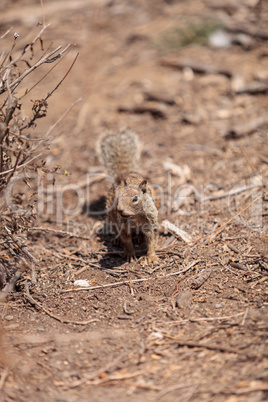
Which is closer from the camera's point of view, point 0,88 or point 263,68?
point 0,88

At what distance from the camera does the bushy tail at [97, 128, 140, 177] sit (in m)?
5.54

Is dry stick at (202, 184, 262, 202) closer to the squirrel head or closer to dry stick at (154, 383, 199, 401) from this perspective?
the squirrel head

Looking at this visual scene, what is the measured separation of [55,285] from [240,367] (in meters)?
2.21

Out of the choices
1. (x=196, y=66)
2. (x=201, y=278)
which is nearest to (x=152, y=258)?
(x=201, y=278)

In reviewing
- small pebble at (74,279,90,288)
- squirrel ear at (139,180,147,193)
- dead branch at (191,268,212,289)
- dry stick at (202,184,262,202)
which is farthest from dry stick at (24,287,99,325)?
dry stick at (202,184,262,202)

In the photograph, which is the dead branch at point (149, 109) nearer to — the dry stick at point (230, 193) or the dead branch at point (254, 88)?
the dead branch at point (254, 88)

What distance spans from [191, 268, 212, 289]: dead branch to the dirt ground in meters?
0.02

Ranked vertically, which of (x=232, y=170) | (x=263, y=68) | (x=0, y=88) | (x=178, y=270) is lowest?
(x=178, y=270)

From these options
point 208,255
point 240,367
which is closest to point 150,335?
point 240,367

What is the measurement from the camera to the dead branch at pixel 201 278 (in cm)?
391

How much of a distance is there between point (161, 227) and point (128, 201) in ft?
3.32

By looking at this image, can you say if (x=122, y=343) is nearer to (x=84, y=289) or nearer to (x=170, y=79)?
(x=84, y=289)

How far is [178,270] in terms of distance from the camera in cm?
427

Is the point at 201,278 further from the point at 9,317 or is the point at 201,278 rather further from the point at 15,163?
the point at 15,163
